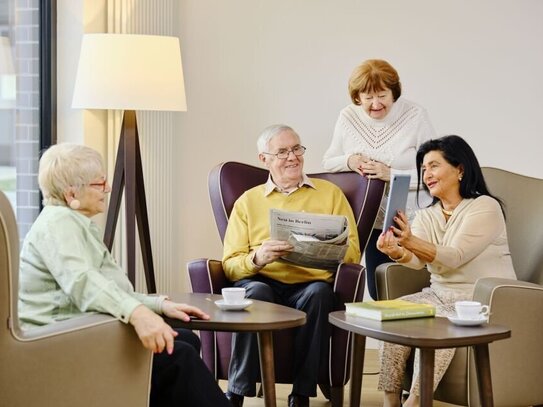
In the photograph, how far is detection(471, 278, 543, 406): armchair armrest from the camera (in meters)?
3.51

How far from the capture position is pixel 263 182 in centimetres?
455

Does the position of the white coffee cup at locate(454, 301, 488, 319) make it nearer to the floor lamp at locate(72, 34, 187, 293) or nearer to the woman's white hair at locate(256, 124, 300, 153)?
the woman's white hair at locate(256, 124, 300, 153)

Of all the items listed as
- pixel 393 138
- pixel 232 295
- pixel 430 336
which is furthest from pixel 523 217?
pixel 232 295

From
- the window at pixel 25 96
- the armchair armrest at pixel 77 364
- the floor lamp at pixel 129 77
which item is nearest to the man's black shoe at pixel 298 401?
the floor lamp at pixel 129 77

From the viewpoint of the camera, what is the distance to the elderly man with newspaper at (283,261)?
384cm

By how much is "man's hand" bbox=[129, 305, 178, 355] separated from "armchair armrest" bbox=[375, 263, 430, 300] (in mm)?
1673

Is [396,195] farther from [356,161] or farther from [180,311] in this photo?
[180,311]

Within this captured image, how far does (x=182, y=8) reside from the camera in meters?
5.61

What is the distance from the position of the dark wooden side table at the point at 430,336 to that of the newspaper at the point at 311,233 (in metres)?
0.58

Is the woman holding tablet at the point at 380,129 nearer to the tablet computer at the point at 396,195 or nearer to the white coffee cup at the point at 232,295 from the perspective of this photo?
the tablet computer at the point at 396,195

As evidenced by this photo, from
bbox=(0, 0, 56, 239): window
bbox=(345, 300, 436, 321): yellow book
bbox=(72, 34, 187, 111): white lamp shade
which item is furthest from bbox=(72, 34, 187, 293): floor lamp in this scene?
bbox=(345, 300, 436, 321): yellow book

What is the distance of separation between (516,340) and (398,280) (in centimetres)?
65

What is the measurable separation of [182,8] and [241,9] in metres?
0.34

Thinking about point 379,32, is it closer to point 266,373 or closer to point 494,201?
point 494,201
